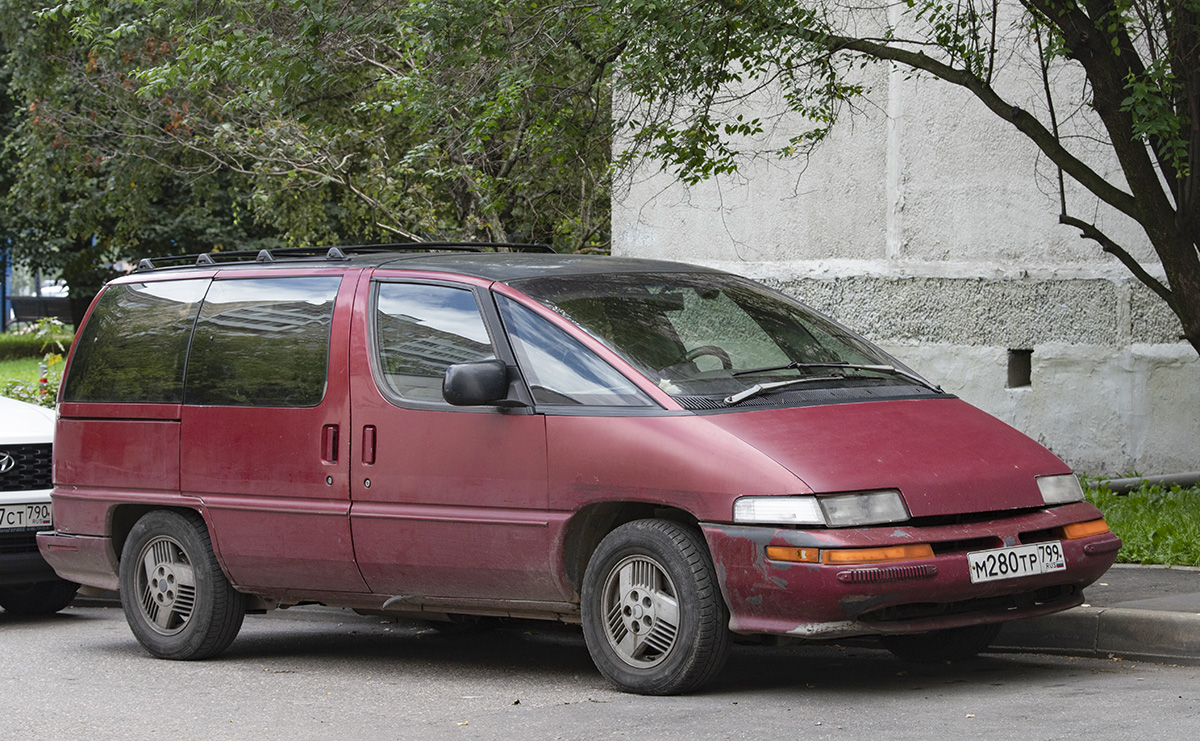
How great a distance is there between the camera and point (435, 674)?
22.2ft

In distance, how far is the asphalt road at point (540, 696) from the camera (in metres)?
5.18

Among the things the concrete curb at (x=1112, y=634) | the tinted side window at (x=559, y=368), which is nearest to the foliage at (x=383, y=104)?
the tinted side window at (x=559, y=368)

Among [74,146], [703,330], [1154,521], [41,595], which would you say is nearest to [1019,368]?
[1154,521]

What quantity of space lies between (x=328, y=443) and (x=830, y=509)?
7.76 feet

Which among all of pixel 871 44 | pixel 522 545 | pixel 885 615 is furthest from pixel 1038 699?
pixel 871 44

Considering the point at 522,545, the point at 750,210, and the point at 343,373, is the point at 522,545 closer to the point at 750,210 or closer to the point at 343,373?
the point at 343,373

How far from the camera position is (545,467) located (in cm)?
594

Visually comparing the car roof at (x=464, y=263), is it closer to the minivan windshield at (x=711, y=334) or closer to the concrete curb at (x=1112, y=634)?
the minivan windshield at (x=711, y=334)

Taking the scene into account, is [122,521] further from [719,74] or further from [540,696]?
[719,74]

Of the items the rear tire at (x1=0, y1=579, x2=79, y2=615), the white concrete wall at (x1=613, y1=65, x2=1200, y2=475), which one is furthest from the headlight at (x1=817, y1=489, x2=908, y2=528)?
the white concrete wall at (x1=613, y1=65, x2=1200, y2=475)

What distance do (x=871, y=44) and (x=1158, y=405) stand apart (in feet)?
12.4

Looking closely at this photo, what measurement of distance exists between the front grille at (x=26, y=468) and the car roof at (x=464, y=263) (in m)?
1.76

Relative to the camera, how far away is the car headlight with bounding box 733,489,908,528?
17.4 feet

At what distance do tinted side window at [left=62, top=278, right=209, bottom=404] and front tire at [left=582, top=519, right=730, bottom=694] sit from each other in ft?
8.38
